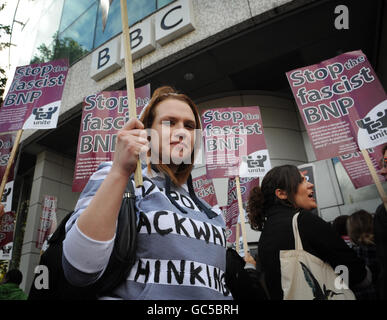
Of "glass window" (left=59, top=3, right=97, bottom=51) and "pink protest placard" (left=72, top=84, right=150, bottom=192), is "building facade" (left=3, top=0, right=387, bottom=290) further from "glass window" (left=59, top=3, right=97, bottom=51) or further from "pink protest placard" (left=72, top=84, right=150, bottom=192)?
"pink protest placard" (left=72, top=84, right=150, bottom=192)

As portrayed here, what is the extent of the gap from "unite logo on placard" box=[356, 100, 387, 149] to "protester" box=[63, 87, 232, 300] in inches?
93.1

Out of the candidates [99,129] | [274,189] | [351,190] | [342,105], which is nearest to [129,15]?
[99,129]

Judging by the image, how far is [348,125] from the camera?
9.95 ft

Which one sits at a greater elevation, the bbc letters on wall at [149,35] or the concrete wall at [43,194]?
the bbc letters on wall at [149,35]

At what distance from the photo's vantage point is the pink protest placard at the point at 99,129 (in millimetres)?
3709

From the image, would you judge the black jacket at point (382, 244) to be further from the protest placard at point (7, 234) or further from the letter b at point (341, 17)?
the protest placard at point (7, 234)

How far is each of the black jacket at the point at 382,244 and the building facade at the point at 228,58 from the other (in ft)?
12.9

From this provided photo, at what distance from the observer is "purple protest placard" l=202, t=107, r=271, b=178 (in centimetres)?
412

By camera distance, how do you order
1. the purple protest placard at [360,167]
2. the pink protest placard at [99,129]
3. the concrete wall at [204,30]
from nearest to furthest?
the pink protest placard at [99,129], the purple protest placard at [360,167], the concrete wall at [204,30]

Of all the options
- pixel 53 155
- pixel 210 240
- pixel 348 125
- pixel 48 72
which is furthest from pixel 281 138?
pixel 53 155

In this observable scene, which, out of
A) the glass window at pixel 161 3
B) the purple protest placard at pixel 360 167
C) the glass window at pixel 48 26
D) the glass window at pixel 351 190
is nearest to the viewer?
the purple protest placard at pixel 360 167

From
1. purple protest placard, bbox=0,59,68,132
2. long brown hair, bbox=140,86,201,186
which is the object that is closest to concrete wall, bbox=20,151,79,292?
purple protest placard, bbox=0,59,68,132

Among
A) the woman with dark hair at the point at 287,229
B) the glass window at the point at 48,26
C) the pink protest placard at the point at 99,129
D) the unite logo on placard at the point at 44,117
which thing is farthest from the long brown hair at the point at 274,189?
the glass window at the point at 48,26

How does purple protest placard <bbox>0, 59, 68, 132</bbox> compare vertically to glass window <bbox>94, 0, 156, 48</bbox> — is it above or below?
below
